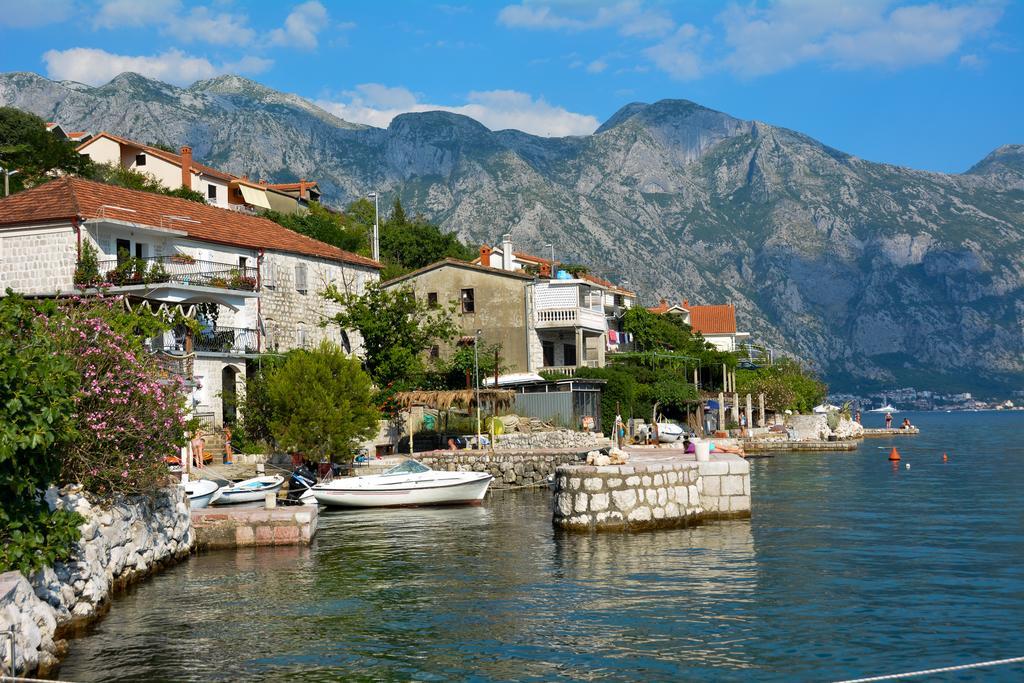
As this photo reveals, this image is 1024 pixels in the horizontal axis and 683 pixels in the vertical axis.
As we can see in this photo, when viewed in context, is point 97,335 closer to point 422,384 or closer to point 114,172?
point 422,384

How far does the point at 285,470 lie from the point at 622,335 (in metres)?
51.5

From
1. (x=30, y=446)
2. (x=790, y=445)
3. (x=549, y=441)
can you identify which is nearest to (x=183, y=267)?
(x=549, y=441)

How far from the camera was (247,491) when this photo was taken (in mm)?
34031

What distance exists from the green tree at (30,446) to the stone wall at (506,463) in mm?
28933

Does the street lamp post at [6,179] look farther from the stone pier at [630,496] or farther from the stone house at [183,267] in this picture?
the stone pier at [630,496]

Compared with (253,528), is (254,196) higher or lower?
higher

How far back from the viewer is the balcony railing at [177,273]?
43250mm

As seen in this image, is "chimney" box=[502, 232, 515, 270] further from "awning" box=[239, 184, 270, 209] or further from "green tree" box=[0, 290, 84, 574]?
"green tree" box=[0, 290, 84, 574]

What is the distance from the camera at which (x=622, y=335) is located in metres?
87.9

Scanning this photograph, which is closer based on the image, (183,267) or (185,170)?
(183,267)

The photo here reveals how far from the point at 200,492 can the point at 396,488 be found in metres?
7.36

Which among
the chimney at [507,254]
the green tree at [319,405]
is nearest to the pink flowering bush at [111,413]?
the green tree at [319,405]

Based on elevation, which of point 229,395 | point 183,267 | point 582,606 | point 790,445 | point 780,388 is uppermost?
point 183,267

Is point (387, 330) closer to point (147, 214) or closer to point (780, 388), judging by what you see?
point (147, 214)
